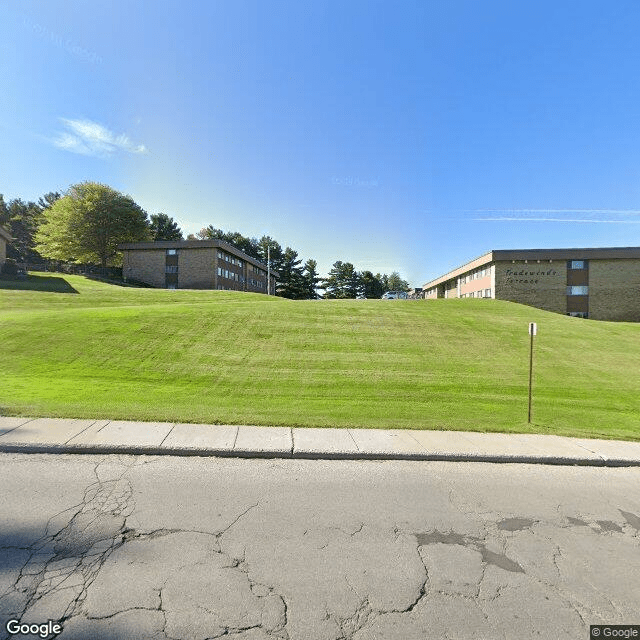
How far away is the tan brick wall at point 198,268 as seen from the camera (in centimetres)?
5097

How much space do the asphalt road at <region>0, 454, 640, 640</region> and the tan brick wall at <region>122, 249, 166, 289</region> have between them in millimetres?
52416

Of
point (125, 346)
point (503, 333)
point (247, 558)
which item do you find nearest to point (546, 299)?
point (503, 333)

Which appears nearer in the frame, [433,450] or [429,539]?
[429,539]

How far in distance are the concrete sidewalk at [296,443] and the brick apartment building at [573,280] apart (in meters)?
39.4

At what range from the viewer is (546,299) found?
4059cm

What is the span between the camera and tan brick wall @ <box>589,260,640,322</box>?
129 ft

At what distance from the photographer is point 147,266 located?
5272 cm

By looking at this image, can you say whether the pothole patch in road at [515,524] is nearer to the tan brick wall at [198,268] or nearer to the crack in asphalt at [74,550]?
the crack in asphalt at [74,550]

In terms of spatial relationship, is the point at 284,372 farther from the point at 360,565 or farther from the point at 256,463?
the point at 360,565

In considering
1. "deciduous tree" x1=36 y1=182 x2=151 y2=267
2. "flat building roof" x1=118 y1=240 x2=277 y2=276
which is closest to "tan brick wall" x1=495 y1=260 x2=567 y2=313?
"flat building roof" x1=118 y1=240 x2=277 y2=276

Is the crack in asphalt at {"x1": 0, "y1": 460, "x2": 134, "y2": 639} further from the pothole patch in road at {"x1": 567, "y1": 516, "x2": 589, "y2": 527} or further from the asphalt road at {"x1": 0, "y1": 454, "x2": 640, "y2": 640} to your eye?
the pothole patch in road at {"x1": 567, "y1": 516, "x2": 589, "y2": 527}

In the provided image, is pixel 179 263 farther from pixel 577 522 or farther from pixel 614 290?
pixel 614 290

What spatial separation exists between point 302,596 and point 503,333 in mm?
18768

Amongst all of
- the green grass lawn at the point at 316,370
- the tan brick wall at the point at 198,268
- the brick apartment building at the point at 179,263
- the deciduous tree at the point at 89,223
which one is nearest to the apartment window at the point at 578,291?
the green grass lawn at the point at 316,370
